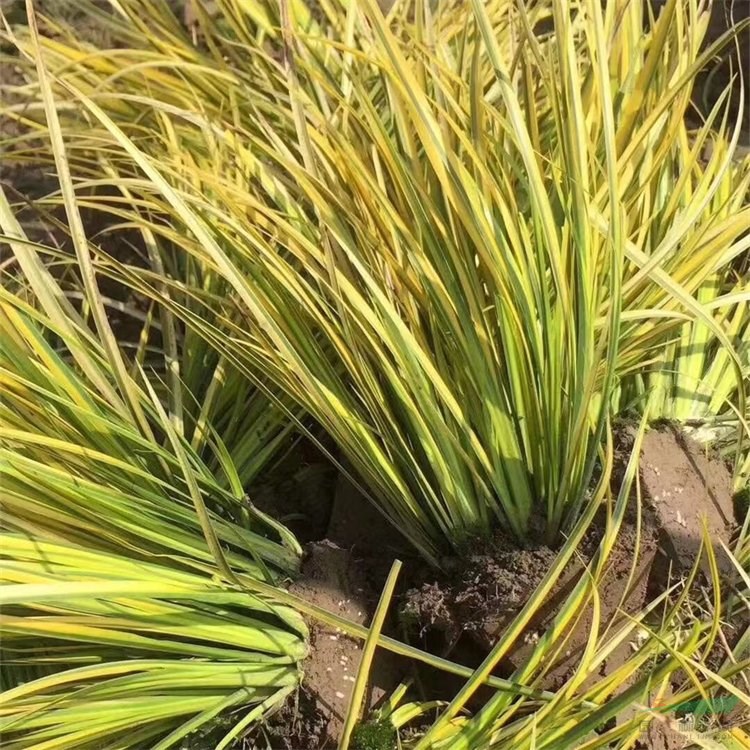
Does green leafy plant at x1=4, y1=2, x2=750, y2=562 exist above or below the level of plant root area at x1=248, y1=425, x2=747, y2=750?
above

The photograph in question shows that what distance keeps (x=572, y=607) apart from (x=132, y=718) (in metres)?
0.45

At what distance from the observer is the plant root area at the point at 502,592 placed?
707mm

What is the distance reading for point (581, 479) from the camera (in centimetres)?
72

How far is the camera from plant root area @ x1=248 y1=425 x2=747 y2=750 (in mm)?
707

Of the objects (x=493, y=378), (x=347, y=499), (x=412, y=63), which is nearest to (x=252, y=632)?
(x=347, y=499)

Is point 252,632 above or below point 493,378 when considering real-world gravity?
below

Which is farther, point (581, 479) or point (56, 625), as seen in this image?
point (581, 479)

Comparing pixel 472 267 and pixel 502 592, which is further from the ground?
pixel 472 267

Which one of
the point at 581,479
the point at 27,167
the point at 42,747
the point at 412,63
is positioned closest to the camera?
the point at 42,747

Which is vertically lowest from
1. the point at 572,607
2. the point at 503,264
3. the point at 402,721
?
the point at 402,721

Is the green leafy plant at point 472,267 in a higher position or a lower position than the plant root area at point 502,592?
higher

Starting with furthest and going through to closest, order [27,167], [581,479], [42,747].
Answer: [27,167] < [581,479] < [42,747]

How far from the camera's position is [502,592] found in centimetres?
70

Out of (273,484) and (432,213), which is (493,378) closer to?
(432,213)
